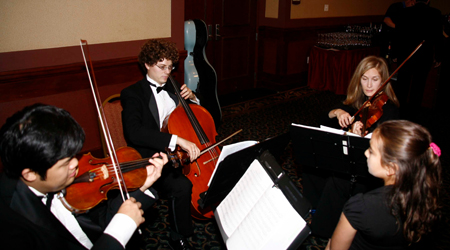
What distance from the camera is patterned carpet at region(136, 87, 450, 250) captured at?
216 cm

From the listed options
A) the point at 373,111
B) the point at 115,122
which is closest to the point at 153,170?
the point at 115,122

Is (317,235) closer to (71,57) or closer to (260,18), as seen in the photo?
(71,57)

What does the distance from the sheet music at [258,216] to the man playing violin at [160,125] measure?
546mm

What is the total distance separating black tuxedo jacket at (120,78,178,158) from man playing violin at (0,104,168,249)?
2.35ft

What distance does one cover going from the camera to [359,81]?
2.29 m

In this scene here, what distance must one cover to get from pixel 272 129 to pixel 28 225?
3.06 meters

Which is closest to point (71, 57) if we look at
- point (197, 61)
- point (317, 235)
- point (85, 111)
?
point (85, 111)

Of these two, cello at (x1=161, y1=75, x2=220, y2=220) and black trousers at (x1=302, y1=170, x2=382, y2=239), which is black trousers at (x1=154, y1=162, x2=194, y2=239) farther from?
black trousers at (x1=302, y1=170, x2=382, y2=239)

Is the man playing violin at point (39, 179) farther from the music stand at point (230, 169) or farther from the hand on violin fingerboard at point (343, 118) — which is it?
the hand on violin fingerboard at point (343, 118)

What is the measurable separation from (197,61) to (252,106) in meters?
1.34

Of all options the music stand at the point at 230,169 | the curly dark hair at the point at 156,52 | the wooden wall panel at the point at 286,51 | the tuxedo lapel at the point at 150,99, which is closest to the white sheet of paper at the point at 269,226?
the music stand at the point at 230,169

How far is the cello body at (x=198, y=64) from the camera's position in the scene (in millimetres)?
3469

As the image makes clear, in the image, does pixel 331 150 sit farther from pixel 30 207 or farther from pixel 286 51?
pixel 286 51

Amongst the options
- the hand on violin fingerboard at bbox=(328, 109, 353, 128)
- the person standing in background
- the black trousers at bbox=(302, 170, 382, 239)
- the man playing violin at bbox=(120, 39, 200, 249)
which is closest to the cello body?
the man playing violin at bbox=(120, 39, 200, 249)
